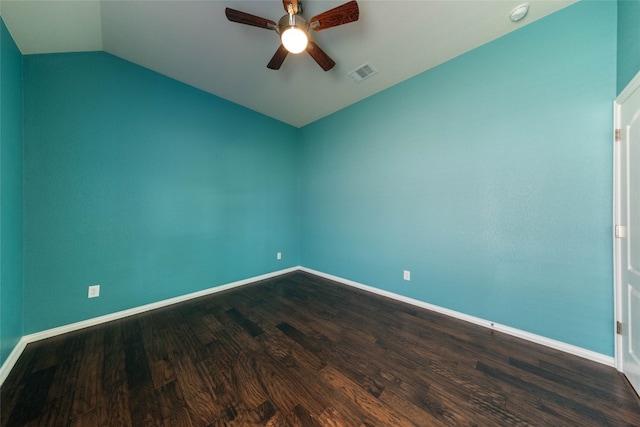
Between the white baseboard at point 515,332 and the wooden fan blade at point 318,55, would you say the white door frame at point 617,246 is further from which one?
the wooden fan blade at point 318,55

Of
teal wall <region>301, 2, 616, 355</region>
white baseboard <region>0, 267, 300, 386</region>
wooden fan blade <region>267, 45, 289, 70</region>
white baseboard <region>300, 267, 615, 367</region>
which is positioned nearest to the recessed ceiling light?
teal wall <region>301, 2, 616, 355</region>

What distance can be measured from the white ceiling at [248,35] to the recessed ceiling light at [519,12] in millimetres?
40

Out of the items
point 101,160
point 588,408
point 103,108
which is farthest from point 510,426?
point 103,108

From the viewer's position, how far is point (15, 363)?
5.34 ft

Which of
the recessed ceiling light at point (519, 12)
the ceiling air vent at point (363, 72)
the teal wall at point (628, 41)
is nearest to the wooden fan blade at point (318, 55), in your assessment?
the ceiling air vent at point (363, 72)

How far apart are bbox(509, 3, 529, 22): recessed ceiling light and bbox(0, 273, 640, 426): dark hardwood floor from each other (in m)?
2.91

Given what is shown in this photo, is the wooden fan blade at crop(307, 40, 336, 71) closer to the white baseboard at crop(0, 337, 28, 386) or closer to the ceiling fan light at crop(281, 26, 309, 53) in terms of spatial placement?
the ceiling fan light at crop(281, 26, 309, 53)

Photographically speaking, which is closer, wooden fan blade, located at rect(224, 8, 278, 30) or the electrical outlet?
wooden fan blade, located at rect(224, 8, 278, 30)

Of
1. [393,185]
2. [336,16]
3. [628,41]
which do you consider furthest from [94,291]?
[628,41]

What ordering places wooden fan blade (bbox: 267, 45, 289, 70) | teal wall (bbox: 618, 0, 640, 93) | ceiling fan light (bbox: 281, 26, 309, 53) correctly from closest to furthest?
1. teal wall (bbox: 618, 0, 640, 93)
2. ceiling fan light (bbox: 281, 26, 309, 53)
3. wooden fan blade (bbox: 267, 45, 289, 70)

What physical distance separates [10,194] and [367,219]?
3569 mm

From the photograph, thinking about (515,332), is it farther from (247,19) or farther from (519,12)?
(247,19)

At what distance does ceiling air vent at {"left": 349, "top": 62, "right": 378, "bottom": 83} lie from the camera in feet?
8.09

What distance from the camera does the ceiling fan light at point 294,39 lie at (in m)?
1.58
